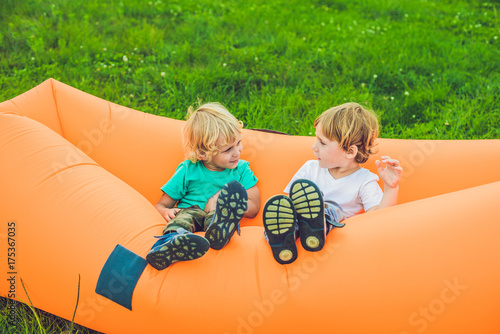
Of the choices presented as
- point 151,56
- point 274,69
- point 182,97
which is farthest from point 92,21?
point 274,69

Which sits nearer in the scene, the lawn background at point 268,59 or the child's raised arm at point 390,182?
the child's raised arm at point 390,182

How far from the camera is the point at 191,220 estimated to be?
93.5 inches

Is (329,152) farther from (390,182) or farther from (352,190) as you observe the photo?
(390,182)

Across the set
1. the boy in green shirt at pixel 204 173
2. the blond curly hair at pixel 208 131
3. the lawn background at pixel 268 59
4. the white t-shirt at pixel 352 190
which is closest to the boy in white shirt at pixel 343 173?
the white t-shirt at pixel 352 190

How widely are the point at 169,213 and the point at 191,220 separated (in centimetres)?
21

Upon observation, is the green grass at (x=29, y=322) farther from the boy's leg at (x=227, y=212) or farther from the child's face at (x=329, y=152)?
the child's face at (x=329, y=152)

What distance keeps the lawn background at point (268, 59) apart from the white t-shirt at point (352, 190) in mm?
1335

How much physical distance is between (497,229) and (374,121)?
84 centimetres

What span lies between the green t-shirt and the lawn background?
4.24 ft

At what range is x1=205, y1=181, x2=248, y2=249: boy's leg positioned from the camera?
1950mm

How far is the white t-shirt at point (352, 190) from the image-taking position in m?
2.37

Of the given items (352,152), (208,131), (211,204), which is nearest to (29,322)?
(211,204)

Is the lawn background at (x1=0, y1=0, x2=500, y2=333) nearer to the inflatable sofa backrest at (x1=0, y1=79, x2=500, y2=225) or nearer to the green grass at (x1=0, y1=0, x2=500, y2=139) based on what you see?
the green grass at (x1=0, y1=0, x2=500, y2=139)

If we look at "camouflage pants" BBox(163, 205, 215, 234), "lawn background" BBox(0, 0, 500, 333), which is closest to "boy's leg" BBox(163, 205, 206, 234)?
"camouflage pants" BBox(163, 205, 215, 234)
